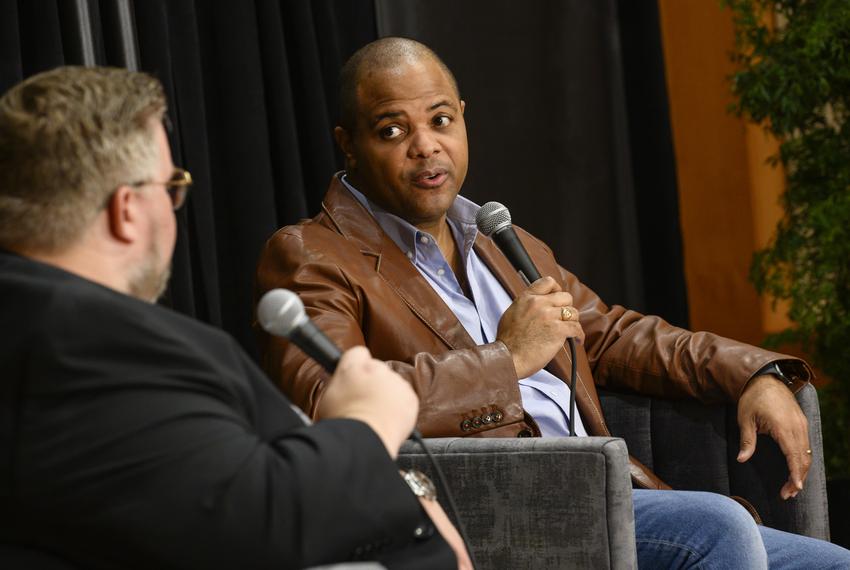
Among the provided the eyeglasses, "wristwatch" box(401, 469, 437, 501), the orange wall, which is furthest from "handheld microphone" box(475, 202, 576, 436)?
the orange wall

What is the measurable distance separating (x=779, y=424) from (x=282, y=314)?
3.74 ft

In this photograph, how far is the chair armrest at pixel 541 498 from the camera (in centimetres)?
161

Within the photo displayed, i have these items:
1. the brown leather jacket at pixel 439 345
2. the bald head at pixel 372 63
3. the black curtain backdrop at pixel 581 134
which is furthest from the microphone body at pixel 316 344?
the black curtain backdrop at pixel 581 134

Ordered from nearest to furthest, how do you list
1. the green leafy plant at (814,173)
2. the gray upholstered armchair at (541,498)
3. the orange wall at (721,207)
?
the gray upholstered armchair at (541,498) < the green leafy plant at (814,173) < the orange wall at (721,207)

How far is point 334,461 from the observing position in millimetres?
1103

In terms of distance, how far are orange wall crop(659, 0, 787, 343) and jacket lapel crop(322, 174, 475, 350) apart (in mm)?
2283

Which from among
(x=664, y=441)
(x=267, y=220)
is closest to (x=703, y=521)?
(x=664, y=441)

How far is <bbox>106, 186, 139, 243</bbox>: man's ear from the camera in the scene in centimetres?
113

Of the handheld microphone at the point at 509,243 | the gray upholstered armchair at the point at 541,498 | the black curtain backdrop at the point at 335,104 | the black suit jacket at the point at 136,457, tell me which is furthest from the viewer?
the black curtain backdrop at the point at 335,104

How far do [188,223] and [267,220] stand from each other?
0.71 ft

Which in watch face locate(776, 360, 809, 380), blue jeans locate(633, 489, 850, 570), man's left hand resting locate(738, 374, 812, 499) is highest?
watch face locate(776, 360, 809, 380)

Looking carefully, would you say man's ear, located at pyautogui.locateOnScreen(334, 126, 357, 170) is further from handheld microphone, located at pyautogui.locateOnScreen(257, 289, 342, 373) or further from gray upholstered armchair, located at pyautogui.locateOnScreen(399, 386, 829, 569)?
handheld microphone, located at pyautogui.locateOnScreen(257, 289, 342, 373)

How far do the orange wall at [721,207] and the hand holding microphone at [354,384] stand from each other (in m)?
3.17

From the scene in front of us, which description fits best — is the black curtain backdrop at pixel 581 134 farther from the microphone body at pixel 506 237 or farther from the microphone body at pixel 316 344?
the microphone body at pixel 316 344
